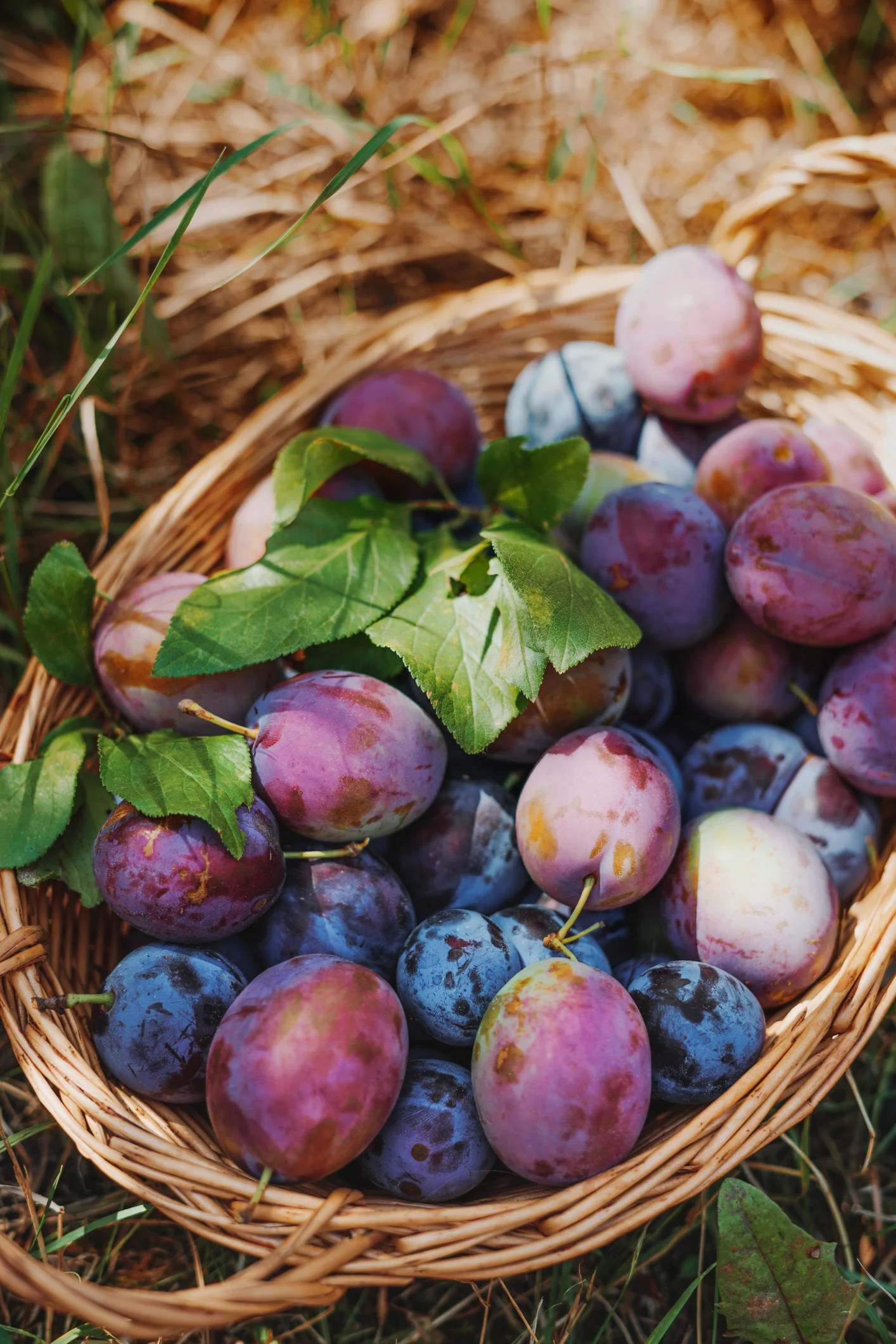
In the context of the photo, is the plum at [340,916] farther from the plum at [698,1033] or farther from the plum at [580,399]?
the plum at [580,399]

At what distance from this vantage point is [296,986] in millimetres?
→ 907

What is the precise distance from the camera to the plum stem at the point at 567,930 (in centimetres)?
96

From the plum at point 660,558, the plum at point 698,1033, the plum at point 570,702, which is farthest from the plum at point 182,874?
the plum at point 660,558

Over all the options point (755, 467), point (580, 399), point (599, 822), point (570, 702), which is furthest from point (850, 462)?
point (599, 822)

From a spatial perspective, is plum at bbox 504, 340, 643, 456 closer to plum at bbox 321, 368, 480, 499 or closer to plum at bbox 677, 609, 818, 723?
plum at bbox 321, 368, 480, 499

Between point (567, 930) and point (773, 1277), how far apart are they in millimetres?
404

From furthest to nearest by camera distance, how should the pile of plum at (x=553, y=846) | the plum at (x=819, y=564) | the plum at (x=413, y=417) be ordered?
the plum at (x=413, y=417) → the plum at (x=819, y=564) → the pile of plum at (x=553, y=846)

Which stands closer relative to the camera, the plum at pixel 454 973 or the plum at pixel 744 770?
the plum at pixel 454 973

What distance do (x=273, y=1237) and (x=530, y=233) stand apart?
6.64 ft

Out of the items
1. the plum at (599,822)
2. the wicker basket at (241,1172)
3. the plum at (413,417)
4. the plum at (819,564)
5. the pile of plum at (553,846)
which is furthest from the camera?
the plum at (413,417)

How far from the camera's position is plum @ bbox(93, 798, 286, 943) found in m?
0.97

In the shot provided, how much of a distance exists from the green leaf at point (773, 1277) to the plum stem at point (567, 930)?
28 centimetres

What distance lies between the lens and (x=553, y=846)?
3.34 feet

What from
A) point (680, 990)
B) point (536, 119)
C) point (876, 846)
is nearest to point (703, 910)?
point (680, 990)
